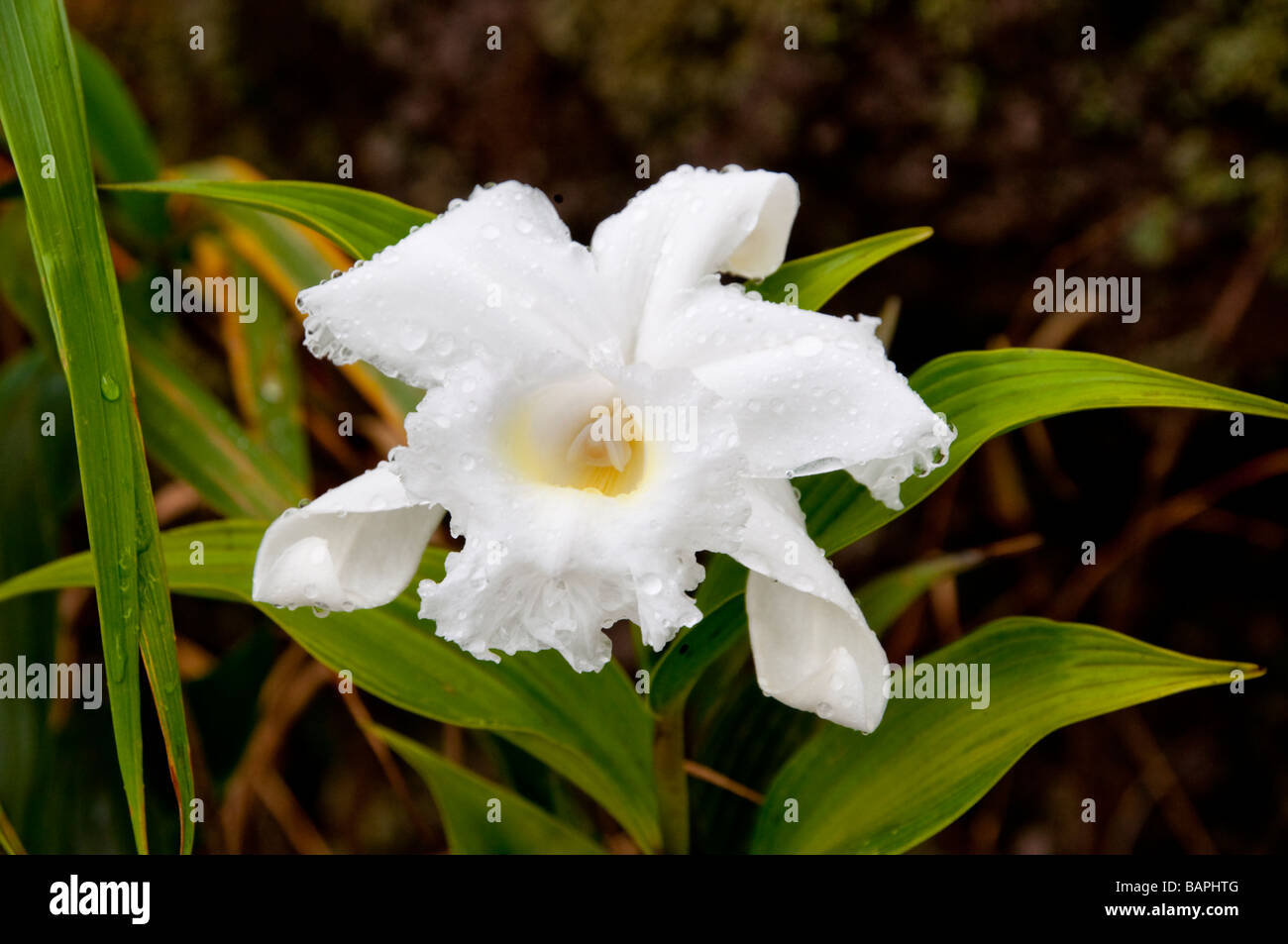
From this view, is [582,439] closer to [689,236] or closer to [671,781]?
[689,236]

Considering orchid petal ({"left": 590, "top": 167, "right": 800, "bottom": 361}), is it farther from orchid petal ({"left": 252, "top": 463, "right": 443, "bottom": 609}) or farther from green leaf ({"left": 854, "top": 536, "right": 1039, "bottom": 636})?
green leaf ({"left": 854, "top": 536, "right": 1039, "bottom": 636})

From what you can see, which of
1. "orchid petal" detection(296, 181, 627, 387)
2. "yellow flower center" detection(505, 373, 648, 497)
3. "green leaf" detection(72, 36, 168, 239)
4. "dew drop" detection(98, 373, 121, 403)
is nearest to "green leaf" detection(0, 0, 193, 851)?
"dew drop" detection(98, 373, 121, 403)

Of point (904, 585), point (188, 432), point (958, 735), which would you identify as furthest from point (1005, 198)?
point (188, 432)

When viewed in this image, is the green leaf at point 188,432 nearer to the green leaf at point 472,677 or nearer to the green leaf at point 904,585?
the green leaf at point 472,677

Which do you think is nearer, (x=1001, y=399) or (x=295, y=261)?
(x=1001, y=399)
